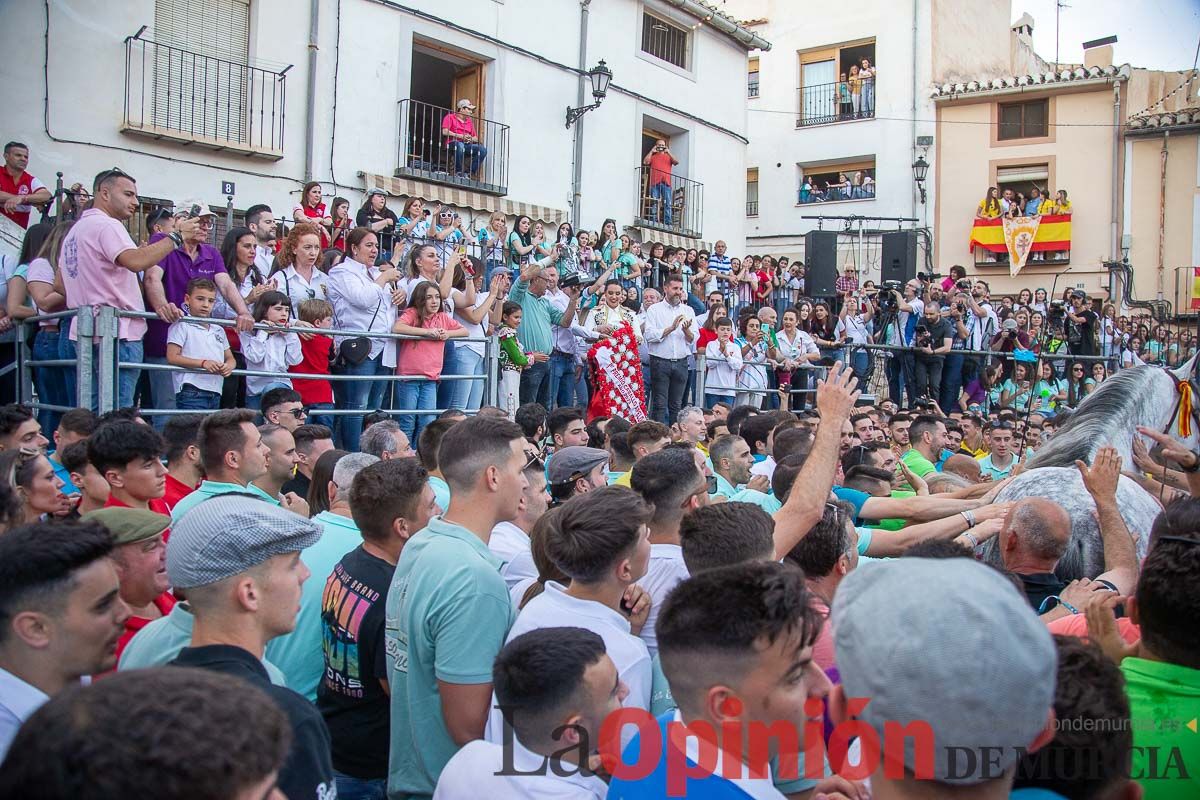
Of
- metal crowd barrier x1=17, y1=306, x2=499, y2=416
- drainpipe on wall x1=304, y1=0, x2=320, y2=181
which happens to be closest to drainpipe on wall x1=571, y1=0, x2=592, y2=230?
drainpipe on wall x1=304, y1=0, x2=320, y2=181

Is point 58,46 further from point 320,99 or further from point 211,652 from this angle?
point 211,652

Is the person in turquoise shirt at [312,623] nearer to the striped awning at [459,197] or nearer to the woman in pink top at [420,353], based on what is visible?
the woman in pink top at [420,353]

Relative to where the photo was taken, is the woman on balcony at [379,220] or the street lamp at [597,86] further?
the street lamp at [597,86]

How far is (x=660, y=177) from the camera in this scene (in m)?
19.8

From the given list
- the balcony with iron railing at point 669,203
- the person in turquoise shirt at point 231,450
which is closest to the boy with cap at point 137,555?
the person in turquoise shirt at point 231,450

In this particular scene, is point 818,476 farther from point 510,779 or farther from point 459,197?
point 459,197

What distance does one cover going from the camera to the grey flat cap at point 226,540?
251 centimetres

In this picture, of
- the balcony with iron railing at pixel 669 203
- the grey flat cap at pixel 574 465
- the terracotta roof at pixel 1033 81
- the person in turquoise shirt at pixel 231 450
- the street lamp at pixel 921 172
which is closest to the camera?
the person in turquoise shirt at pixel 231 450

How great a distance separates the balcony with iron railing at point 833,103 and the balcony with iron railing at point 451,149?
14.4 meters

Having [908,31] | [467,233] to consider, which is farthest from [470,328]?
[908,31]

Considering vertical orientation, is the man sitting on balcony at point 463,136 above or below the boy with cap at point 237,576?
above

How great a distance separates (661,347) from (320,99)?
6407 mm

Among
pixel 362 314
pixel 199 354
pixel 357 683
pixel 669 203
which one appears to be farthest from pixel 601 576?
pixel 669 203

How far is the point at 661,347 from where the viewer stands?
39.5ft
